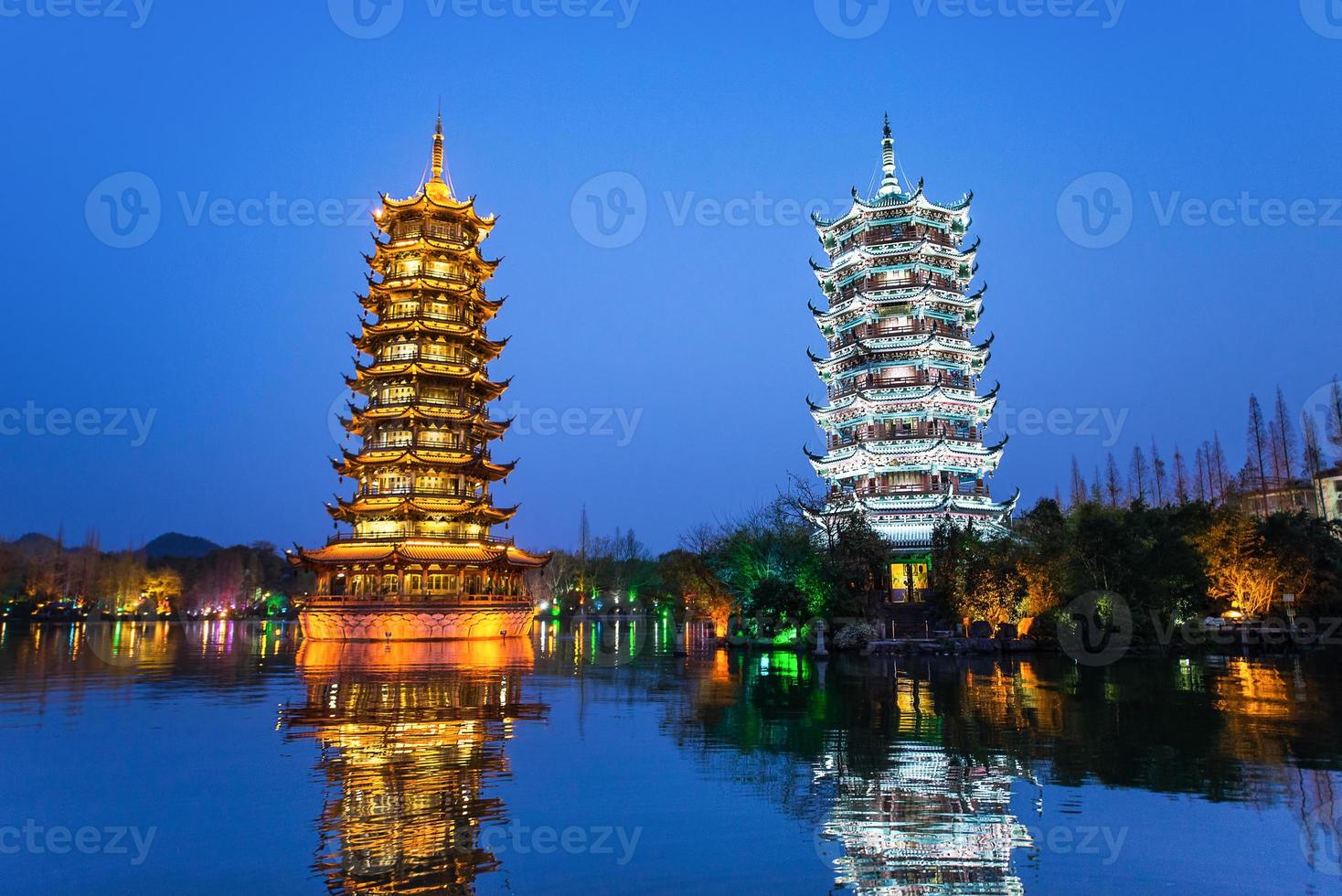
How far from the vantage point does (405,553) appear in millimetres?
39781

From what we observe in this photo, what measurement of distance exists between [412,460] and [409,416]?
7.60ft

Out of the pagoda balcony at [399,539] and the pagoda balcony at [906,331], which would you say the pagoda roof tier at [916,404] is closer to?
the pagoda balcony at [906,331]

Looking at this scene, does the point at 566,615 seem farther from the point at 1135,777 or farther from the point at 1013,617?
the point at 1135,777

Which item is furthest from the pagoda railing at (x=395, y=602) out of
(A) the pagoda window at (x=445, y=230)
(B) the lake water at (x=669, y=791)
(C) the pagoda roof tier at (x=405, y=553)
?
(B) the lake water at (x=669, y=791)

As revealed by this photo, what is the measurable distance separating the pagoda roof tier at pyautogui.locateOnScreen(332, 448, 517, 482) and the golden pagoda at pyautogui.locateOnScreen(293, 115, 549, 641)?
0.19 ft

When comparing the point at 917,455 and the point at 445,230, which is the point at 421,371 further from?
the point at 917,455

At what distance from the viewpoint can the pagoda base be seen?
3878 centimetres

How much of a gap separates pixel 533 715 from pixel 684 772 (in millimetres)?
5040

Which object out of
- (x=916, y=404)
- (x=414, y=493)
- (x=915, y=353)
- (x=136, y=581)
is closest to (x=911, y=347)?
(x=915, y=353)

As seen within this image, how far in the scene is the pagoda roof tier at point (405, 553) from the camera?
130 feet

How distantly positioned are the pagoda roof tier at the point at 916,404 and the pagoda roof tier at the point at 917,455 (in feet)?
5.73

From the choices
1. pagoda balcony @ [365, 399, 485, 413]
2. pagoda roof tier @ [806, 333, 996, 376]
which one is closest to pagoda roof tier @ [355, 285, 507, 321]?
pagoda balcony @ [365, 399, 485, 413]

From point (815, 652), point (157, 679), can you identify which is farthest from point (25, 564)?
point (815, 652)

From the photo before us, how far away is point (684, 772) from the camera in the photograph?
9742 mm
